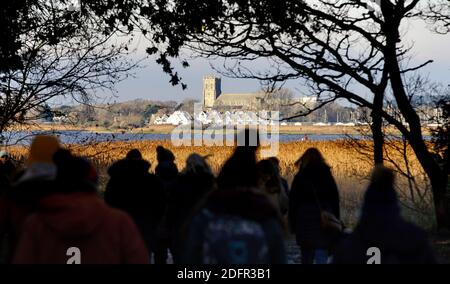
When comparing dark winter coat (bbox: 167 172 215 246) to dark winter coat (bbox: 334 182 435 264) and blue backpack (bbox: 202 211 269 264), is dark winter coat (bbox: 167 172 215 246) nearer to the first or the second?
dark winter coat (bbox: 334 182 435 264)

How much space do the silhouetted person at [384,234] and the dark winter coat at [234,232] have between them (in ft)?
2.37

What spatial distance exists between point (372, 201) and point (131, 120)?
44.9 feet

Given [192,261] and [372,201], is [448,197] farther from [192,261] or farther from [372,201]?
[192,261]

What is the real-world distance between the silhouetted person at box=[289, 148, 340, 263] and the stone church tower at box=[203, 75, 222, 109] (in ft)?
29.4

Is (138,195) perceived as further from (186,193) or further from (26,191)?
(26,191)

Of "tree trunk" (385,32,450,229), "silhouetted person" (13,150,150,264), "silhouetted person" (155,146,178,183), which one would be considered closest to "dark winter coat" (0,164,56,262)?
"silhouetted person" (13,150,150,264)

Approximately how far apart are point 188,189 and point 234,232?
150 inches

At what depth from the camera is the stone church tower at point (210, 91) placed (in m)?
17.8

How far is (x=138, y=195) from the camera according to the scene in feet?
25.4

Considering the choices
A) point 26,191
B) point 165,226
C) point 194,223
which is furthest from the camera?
point 165,226

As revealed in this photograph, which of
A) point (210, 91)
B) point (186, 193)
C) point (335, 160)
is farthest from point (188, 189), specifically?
point (335, 160)

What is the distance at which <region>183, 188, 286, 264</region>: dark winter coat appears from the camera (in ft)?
13.5
